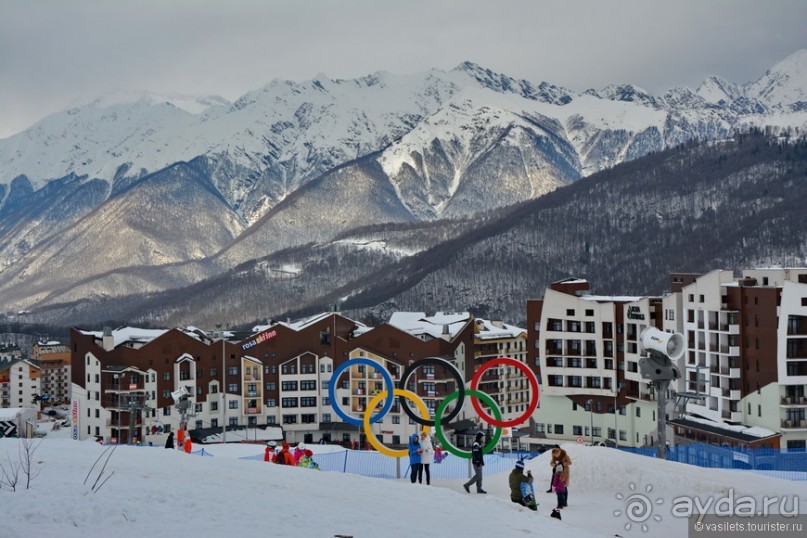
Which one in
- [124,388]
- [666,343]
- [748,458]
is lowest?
[748,458]

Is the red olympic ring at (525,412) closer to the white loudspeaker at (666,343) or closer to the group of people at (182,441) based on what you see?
the white loudspeaker at (666,343)

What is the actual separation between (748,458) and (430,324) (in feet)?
235

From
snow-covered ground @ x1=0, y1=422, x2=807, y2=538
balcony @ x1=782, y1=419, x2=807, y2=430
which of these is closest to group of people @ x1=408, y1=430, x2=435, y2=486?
snow-covered ground @ x1=0, y1=422, x2=807, y2=538

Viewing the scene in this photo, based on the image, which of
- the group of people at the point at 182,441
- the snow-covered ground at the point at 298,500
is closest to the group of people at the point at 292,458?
the group of people at the point at 182,441

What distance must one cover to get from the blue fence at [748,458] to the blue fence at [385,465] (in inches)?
377

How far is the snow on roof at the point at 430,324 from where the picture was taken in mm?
114500

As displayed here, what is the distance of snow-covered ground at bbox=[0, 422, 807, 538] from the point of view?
69.5 feet

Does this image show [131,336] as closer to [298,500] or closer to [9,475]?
[9,475]

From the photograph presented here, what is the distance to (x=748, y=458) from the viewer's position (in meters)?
49.7

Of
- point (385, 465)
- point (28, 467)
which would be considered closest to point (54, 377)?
point (385, 465)

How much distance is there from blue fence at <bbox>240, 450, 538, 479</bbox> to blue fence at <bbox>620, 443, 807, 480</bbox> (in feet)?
31.4

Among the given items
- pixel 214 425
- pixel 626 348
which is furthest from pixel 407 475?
pixel 214 425

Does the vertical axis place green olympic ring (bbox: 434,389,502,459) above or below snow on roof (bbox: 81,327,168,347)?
below

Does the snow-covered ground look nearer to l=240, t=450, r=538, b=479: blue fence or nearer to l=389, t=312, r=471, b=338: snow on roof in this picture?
l=240, t=450, r=538, b=479: blue fence
